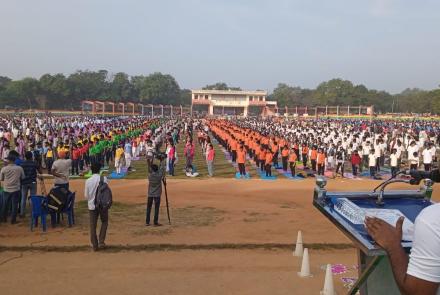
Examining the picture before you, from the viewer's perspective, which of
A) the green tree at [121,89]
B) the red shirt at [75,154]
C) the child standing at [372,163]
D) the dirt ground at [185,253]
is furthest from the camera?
the green tree at [121,89]

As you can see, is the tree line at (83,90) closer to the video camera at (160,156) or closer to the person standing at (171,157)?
the person standing at (171,157)

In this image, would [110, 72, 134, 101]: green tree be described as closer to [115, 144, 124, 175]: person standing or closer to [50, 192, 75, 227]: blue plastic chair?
[115, 144, 124, 175]: person standing

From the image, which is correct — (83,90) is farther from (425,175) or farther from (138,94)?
(425,175)

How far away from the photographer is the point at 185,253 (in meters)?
7.14

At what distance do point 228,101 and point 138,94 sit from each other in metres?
16.6

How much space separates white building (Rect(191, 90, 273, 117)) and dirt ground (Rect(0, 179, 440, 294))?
70.2 metres

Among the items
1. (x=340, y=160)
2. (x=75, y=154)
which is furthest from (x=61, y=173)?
(x=340, y=160)

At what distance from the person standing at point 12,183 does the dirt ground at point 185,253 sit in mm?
490

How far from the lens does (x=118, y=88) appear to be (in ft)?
251

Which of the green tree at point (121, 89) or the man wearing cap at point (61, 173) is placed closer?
the man wearing cap at point (61, 173)

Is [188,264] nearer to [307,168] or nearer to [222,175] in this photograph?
[222,175]

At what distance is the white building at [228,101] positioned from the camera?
80.9m

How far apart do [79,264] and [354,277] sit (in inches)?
158

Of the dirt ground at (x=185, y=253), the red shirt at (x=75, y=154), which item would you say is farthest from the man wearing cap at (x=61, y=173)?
the red shirt at (x=75, y=154)
